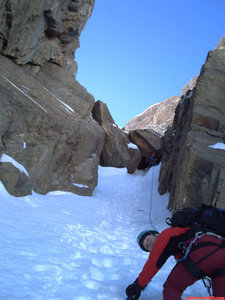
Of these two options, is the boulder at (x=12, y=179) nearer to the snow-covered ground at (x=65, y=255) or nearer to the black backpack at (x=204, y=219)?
the snow-covered ground at (x=65, y=255)

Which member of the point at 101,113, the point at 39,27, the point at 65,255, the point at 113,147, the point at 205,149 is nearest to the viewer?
the point at 65,255

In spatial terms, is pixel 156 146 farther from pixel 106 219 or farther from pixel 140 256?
pixel 140 256

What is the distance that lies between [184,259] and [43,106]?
7.05m

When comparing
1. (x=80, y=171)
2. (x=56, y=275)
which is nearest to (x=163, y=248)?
(x=56, y=275)

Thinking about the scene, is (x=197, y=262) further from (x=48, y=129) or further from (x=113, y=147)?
(x=113, y=147)

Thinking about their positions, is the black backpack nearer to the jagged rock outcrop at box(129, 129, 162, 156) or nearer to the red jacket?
the red jacket

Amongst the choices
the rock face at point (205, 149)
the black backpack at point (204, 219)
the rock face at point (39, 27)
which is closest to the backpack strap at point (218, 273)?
the black backpack at point (204, 219)

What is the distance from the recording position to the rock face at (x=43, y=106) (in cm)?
695

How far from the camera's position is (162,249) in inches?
92.3

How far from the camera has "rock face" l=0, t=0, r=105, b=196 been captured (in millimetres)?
6945

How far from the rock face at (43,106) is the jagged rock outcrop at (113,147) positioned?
30.1 feet

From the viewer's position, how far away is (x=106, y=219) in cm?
682

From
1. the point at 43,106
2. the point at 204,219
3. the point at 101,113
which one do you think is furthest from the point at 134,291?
the point at 101,113

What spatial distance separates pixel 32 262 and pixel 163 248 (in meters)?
1.57
